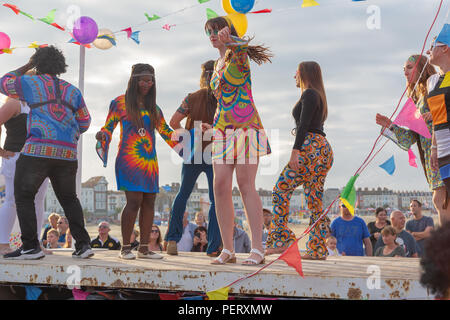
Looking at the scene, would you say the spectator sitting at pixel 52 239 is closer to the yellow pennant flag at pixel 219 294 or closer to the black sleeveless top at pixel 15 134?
the black sleeveless top at pixel 15 134

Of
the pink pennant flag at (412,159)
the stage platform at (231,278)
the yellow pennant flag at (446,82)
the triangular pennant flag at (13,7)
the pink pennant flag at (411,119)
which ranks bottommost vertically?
the stage platform at (231,278)

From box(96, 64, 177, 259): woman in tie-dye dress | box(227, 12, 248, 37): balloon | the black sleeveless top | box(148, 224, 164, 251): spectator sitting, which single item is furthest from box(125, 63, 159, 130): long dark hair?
box(148, 224, 164, 251): spectator sitting

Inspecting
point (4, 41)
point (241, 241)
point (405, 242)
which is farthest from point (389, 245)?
point (4, 41)

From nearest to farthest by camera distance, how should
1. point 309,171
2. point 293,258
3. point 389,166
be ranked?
point 293,258, point 389,166, point 309,171

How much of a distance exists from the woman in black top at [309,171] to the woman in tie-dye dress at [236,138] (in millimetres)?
543

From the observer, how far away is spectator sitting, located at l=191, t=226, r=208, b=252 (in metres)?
6.71

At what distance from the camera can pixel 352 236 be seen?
618cm

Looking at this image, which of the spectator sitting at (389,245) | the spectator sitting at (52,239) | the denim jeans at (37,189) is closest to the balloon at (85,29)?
the denim jeans at (37,189)

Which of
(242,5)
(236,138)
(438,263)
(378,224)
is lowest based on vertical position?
(378,224)

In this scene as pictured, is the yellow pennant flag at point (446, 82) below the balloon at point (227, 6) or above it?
below

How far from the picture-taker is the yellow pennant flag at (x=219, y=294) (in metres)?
2.98

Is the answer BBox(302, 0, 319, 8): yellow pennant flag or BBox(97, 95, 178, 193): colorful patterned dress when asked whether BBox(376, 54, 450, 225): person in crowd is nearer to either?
BBox(302, 0, 319, 8): yellow pennant flag

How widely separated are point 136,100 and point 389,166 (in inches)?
83.4

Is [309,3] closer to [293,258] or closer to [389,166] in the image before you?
[389,166]
